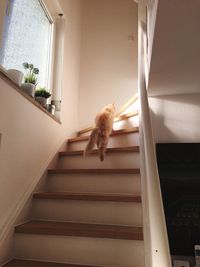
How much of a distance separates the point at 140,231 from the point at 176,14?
4.50ft

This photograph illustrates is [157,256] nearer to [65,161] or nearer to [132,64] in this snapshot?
[65,161]

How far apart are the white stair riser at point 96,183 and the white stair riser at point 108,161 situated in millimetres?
274

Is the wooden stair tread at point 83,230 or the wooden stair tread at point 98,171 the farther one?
the wooden stair tread at point 98,171

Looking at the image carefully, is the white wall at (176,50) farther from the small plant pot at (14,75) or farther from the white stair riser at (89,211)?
the white stair riser at (89,211)

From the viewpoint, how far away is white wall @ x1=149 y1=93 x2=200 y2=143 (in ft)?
8.50

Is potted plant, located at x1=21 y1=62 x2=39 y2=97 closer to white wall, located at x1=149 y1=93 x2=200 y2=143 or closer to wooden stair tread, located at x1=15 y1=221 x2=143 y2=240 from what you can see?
wooden stair tread, located at x1=15 y1=221 x2=143 y2=240

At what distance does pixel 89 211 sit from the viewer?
1782 mm

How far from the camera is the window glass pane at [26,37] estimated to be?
2072mm

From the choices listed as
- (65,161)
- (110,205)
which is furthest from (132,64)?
(110,205)

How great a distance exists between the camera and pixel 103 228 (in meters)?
1.56

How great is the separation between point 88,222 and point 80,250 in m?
0.27

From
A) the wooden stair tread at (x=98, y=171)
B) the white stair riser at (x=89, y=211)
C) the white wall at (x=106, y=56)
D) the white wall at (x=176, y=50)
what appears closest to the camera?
the white wall at (x=176, y=50)

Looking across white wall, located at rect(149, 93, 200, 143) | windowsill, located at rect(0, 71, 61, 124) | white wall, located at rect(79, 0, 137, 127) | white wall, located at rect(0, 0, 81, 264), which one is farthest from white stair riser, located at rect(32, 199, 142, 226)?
white wall, located at rect(79, 0, 137, 127)

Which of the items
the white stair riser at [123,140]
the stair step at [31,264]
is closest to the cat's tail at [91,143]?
the white stair riser at [123,140]
